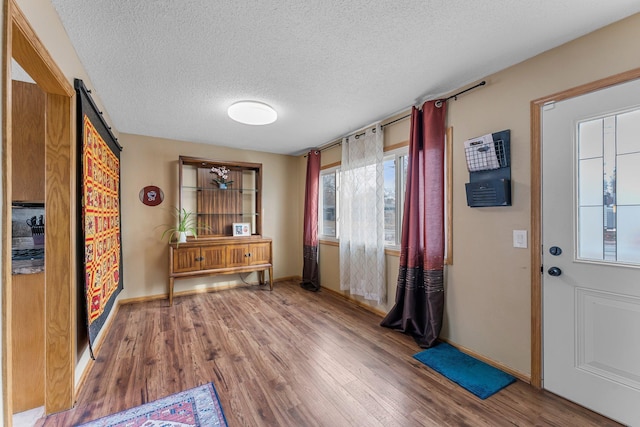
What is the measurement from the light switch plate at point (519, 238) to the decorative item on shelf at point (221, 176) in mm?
3892

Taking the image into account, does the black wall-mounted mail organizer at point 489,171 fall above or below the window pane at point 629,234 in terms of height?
above

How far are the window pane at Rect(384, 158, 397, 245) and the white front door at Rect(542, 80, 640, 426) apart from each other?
59.0 inches

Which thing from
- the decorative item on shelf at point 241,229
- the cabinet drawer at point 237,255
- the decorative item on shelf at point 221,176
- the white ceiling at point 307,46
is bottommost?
the cabinet drawer at point 237,255

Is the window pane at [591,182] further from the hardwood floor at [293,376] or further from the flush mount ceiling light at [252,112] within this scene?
the flush mount ceiling light at [252,112]

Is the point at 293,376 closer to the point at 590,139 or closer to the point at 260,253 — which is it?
the point at 260,253

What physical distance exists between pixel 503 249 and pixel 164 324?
11.6 feet

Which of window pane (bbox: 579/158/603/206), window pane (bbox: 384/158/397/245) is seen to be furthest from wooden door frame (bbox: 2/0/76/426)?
window pane (bbox: 579/158/603/206)

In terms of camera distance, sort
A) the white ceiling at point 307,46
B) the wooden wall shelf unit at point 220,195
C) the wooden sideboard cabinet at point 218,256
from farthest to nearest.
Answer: the wooden wall shelf unit at point 220,195 → the wooden sideboard cabinet at point 218,256 → the white ceiling at point 307,46

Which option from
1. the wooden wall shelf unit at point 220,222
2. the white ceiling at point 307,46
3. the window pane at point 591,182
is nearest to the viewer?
the white ceiling at point 307,46

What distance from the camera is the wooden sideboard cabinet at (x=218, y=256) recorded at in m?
3.75

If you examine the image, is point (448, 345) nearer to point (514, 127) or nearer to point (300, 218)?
point (514, 127)

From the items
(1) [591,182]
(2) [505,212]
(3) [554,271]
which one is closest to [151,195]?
(2) [505,212]

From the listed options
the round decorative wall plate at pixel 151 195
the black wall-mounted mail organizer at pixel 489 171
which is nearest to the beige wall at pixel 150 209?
the round decorative wall plate at pixel 151 195

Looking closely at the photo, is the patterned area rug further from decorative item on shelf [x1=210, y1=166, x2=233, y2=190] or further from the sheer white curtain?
decorative item on shelf [x1=210, y1=166, x2=233, y2=190]
